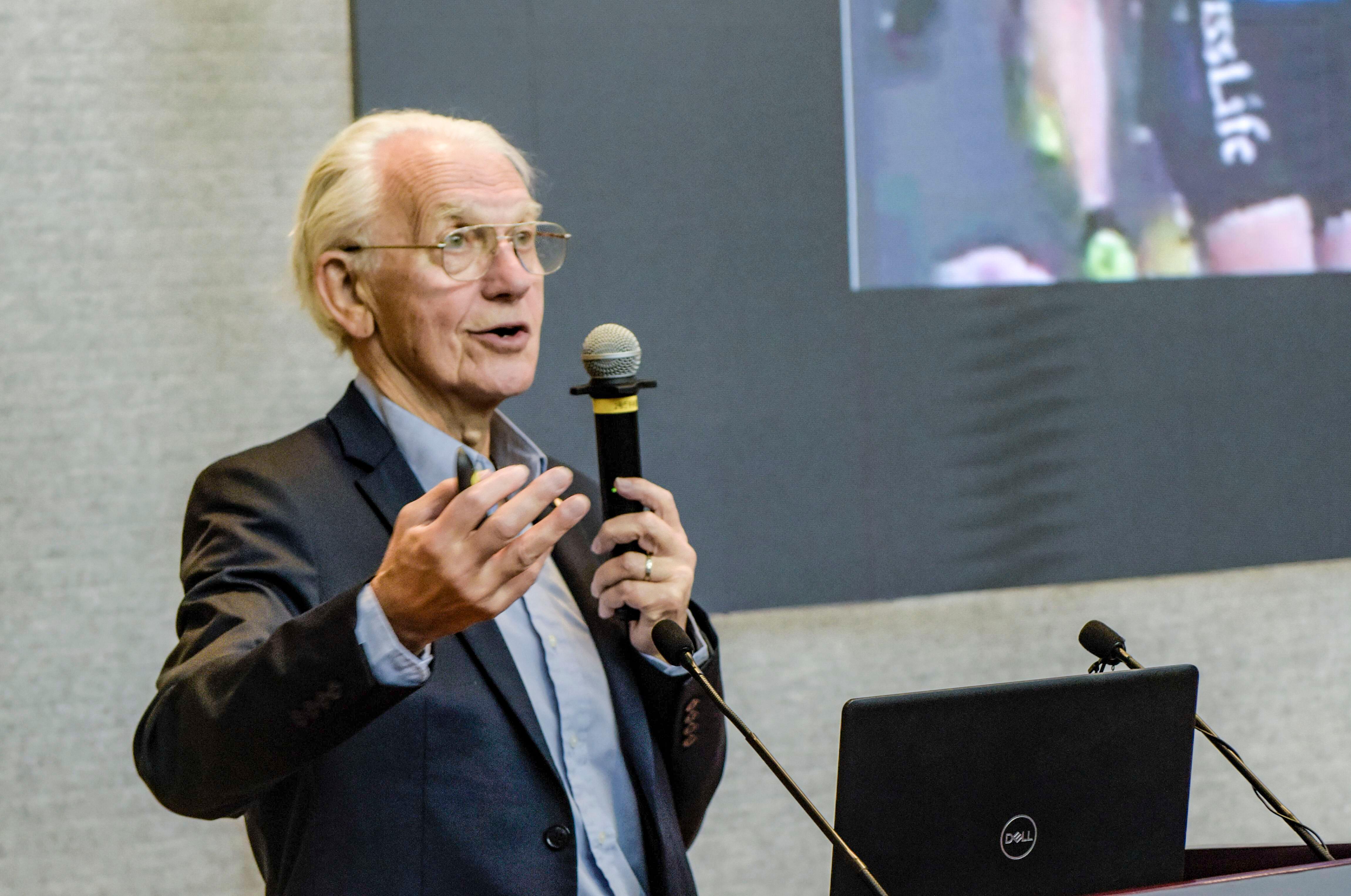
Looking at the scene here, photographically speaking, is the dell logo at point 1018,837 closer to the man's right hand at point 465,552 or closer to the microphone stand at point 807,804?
the microphone stand at point 807,804

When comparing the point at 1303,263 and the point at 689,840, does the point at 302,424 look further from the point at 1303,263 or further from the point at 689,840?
the point at 1303,263

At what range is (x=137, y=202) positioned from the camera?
220cm

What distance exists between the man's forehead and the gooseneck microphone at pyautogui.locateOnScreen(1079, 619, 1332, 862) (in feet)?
2.96

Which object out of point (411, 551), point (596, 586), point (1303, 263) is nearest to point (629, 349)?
point (596, 586)

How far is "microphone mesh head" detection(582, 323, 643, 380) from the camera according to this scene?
133cm

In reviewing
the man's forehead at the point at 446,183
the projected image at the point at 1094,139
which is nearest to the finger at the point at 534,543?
the man's forehead at the point at 446,183

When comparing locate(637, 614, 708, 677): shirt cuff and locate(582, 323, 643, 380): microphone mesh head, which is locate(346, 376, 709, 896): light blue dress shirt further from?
locate(582, 323, 643, 380): microphone mesh head

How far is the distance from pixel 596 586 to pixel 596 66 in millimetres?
1307

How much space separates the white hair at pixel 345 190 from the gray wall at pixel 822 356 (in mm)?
630

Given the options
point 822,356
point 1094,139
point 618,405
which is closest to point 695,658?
point 618,405

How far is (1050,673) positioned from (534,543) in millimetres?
1928

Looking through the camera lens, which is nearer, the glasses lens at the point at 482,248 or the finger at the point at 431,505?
the finger at the point at 431,505

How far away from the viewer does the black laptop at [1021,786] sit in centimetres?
99

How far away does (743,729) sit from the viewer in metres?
1.04
